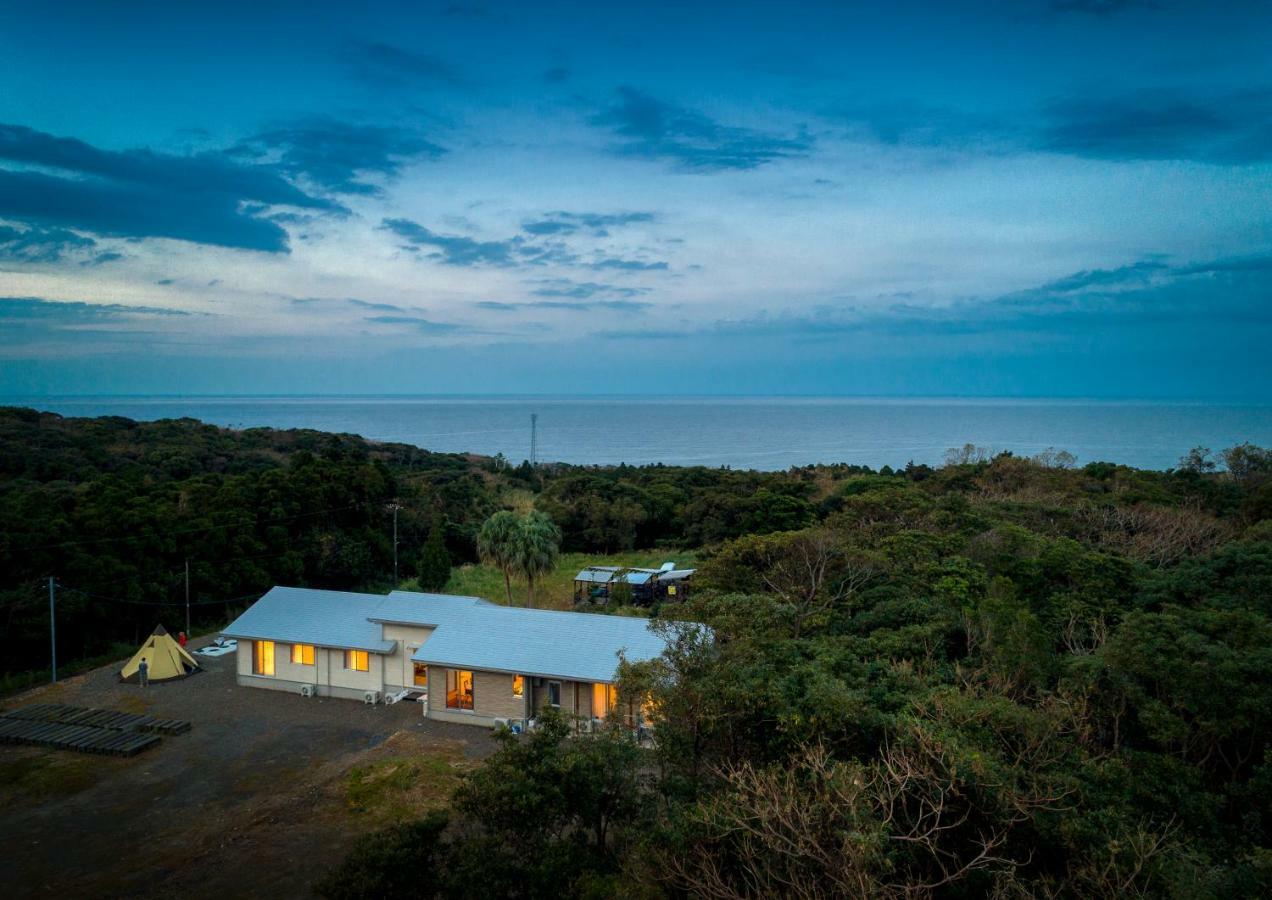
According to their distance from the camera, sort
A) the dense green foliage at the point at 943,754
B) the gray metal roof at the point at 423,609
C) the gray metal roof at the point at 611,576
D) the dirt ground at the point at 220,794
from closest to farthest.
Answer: the dense green foliage at the point at 943,754, the dirt ground at the point at 220,794, the gray metal roof at the point at 423,609, the gray metal roof at the point at 611,576

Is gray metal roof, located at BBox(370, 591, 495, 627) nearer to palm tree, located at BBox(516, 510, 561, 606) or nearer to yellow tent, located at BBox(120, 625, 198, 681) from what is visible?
palm tree, located at BBox(516, 510, 561, 606)

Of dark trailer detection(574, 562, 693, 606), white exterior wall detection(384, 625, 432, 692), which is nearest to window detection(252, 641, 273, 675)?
white exterior wall detection(384, 625, 432, 692)

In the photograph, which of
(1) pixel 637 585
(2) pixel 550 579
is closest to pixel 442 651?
(1) pixel 637 585

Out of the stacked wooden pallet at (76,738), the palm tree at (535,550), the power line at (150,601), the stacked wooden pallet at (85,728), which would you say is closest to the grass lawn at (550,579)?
the palm tree at (535,550)

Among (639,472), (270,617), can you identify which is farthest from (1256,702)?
(639,472)

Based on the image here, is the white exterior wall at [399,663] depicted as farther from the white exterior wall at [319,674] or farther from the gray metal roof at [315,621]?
the gray metal roof at [315,621]

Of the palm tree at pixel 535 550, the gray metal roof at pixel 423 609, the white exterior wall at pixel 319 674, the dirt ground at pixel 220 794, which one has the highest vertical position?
the palm tree at pixel 535 550
